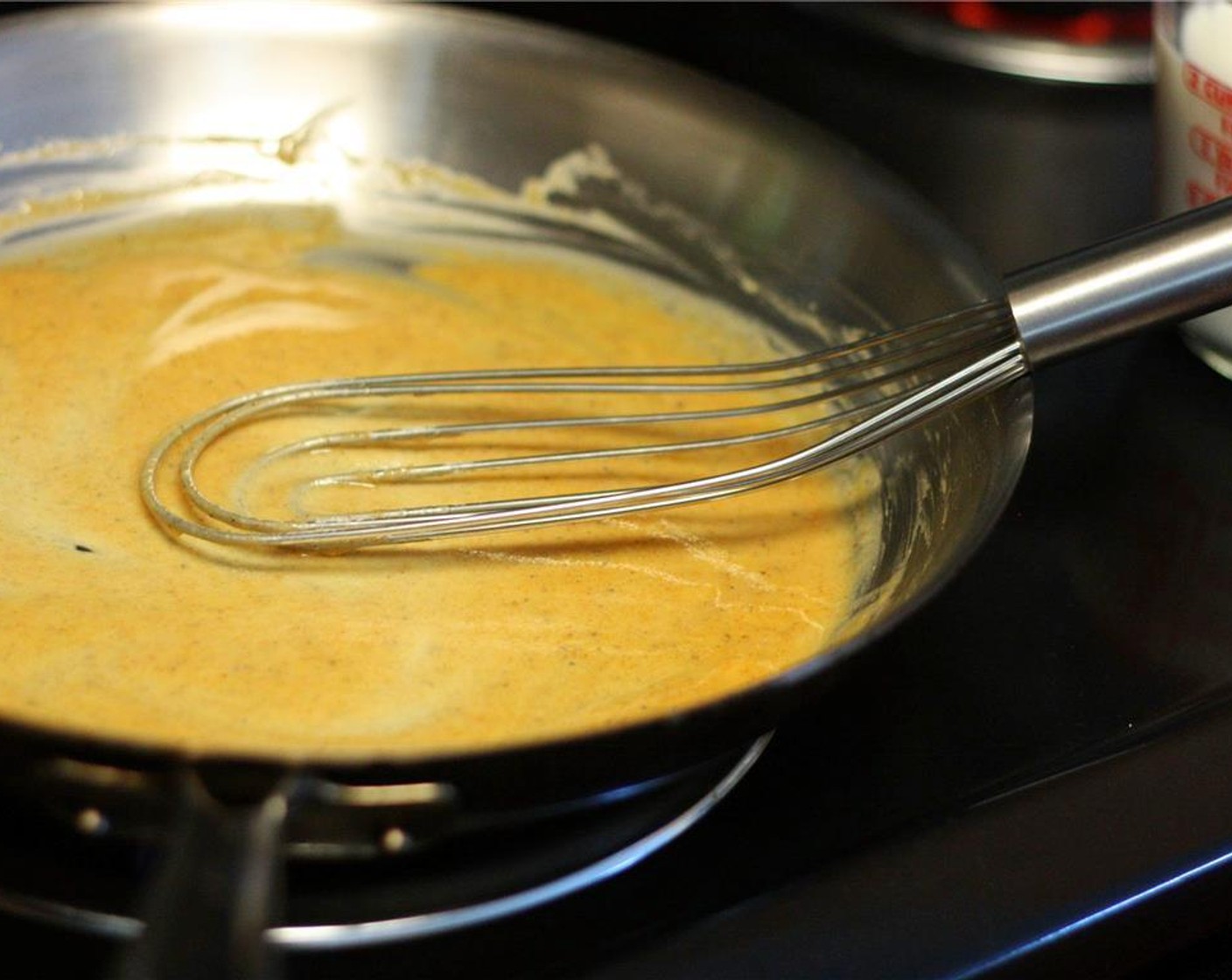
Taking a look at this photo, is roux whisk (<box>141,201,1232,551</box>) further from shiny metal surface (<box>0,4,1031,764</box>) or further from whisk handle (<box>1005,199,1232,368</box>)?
shiny metal surface (<box>0,4,1031,764</box>)

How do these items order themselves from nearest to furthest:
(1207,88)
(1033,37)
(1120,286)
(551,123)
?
1. (1120,286)
2. (1207,88)
3. (551,123)
4. (1033,37)

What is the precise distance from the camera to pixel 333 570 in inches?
24.1

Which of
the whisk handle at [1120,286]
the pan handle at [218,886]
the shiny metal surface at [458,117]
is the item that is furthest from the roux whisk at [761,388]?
the pan handle at [218,886]

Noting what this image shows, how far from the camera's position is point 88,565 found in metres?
0.61

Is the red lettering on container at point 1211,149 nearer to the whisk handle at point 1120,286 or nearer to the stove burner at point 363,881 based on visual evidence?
the whisk handle at point 1120,286

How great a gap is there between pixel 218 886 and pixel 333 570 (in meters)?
0.26

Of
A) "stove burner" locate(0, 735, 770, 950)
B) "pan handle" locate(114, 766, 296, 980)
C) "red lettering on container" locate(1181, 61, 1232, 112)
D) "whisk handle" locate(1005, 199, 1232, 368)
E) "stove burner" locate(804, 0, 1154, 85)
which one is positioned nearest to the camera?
"pan handle" locate(114, 766, 296, 980)

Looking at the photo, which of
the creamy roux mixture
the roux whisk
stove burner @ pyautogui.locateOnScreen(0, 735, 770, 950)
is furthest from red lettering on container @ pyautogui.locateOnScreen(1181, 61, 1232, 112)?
stove burner @ pyautogui.locateOnScreen(0, 735, 770, 950)

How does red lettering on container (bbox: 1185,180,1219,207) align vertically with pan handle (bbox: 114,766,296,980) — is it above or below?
above

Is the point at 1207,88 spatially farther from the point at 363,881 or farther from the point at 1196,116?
the point at 363,881

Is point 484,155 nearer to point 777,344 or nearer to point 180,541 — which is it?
point 777,344

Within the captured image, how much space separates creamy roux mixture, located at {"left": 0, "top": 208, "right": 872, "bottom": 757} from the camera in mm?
548

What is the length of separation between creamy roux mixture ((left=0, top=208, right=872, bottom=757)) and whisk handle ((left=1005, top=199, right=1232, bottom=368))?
0.14 meters

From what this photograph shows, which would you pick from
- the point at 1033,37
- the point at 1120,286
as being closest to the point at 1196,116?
the point at 1120,286
